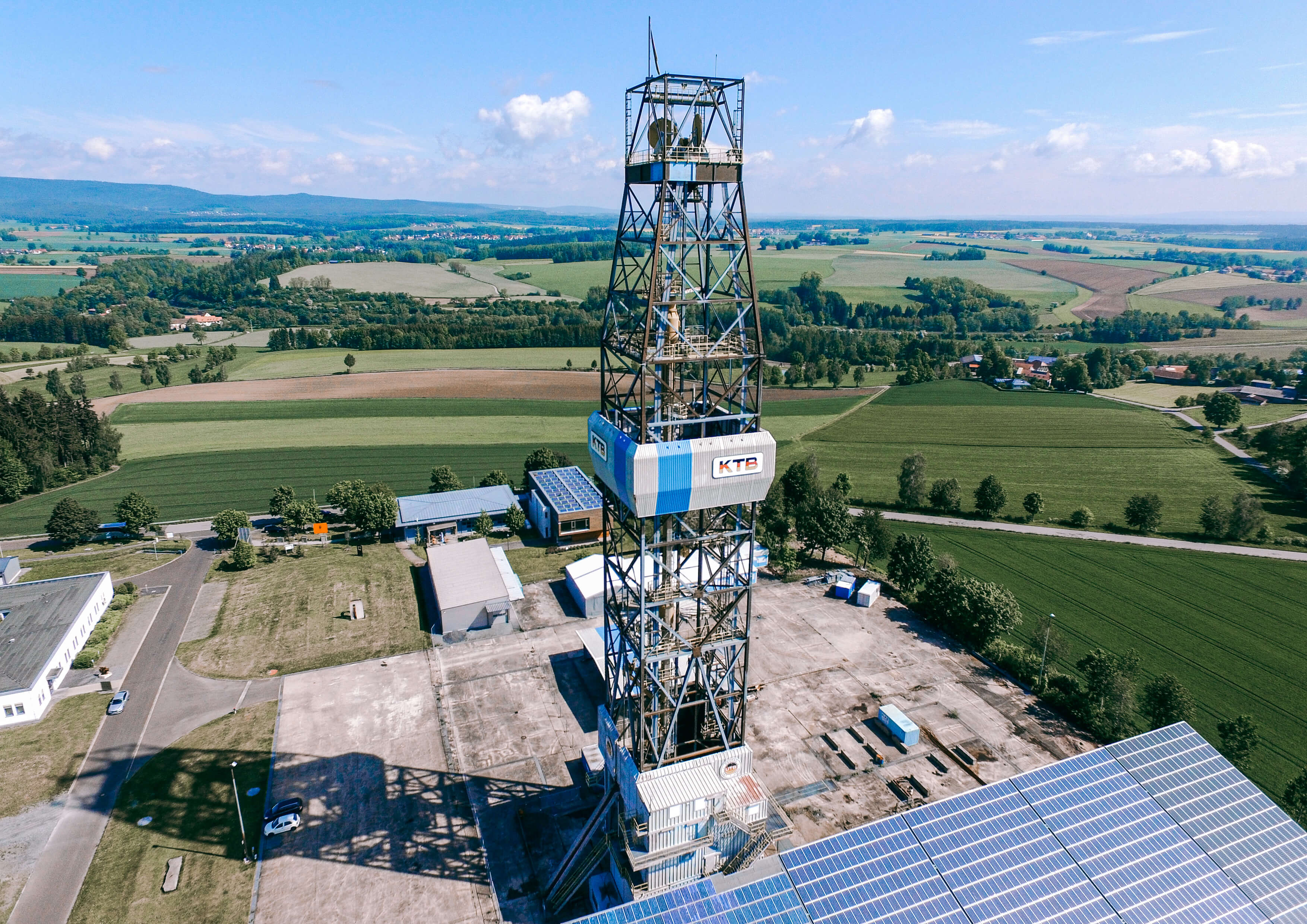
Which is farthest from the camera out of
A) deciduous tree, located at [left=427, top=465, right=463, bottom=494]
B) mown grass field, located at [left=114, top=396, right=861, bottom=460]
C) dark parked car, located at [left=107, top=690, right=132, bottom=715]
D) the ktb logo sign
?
mown grass field, located at [left=114, top=396, right=861, bottom=460]

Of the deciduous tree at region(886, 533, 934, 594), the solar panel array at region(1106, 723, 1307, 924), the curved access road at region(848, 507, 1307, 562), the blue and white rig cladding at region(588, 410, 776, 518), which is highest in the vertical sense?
the blue and white rig cladding at region(588, 410, 776, 518)

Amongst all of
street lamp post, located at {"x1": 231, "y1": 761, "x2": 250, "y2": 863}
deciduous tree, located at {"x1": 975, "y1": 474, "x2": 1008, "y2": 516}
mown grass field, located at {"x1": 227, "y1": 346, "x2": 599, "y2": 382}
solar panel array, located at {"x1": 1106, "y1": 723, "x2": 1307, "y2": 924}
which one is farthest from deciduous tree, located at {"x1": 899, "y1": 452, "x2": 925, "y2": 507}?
mown grass field, located at {"x1": 227, "y1": 346, "x2": 599, "y2": 382}

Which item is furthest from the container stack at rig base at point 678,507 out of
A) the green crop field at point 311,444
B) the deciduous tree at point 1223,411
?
the deciduous tree at point 1223,411

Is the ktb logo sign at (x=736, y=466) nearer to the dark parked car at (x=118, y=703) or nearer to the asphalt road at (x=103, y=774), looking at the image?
the asphalt road at (x=103, y=774)

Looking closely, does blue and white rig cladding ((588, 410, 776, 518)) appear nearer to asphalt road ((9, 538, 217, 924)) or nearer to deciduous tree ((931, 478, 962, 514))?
asphalt road ((9, 538, 217, 924))

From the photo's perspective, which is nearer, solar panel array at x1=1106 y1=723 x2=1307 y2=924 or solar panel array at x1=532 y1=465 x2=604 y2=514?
solar panel array at x1=1106 y1=723 x2=1307 y2=924

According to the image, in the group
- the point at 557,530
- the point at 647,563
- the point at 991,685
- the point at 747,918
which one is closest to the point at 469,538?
the point at 557,530

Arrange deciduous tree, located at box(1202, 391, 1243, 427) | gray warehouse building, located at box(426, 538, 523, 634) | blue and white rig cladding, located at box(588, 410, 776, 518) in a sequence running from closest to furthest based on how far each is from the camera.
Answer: blue and white rig cladding, located at box(588, 410, 776, 518)
gray warehouse building, located at box(426, 538, 523, 634)
deciduous tree, located at box(1202, 391, 1243, 427)
